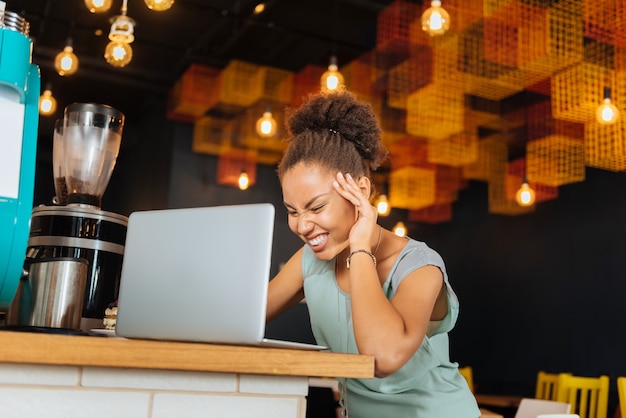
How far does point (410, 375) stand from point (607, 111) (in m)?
3.57

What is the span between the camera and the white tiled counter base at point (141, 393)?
854mm

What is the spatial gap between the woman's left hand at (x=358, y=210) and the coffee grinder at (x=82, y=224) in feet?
1.66

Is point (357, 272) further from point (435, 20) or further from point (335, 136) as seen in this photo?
point (435, 20)

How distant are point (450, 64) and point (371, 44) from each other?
1393 mm

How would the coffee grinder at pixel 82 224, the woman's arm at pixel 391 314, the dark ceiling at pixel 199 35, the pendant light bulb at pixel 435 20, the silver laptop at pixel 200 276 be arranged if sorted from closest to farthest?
the silver laptop at pixel 200 276 < the woman's arm at pixel 391 314 < the coffee grinder at pixel 82 224 < the pendant light bulb at pixel 435 20 < the dark ceiling at pixel 199 35

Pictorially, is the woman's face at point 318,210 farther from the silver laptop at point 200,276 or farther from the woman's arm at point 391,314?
the silver laptop at point 200,276

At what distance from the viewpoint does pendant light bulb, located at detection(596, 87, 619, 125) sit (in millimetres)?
4512

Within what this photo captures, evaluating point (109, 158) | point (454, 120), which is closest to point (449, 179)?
point (454, 120)

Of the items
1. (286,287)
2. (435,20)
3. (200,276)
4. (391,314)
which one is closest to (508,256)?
(435,20)

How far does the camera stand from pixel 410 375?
1.46 meters

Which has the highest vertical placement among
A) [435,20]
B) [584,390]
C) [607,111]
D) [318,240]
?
[435,20]

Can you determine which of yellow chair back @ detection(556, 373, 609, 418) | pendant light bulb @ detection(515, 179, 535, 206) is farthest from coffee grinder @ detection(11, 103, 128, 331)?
pendant light bulb @ detection(515, 179, 535, 206)

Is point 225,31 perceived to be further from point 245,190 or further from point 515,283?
point 515,283

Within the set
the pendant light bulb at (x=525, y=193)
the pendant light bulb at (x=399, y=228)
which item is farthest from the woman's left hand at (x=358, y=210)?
the pendant light bulb at (x=399, y=228)
